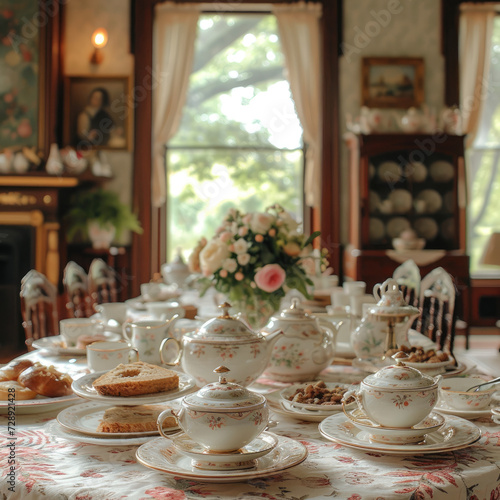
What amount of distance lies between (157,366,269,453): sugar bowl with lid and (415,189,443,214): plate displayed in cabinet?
17.7 ft

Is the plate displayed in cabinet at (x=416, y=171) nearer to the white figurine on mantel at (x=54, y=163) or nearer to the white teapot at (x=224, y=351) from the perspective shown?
the white figurine on mantel at (x=54, y=163)

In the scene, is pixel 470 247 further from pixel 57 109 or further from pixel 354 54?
pixel 57 109

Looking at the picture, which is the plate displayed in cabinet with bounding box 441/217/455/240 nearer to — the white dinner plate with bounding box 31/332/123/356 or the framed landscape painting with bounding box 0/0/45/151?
the framed landscape painting with bounding box 0/0/45/151

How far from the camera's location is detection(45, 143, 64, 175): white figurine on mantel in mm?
5891

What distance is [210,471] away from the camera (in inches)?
43.3

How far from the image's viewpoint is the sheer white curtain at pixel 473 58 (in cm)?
655

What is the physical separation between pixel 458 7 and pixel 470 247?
2262mm

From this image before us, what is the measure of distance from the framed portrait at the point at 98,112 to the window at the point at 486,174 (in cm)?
333

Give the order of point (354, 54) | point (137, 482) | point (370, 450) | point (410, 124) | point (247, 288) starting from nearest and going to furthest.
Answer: point (137, 482) < point (370, 450) < point (247, 288) < point (410, 124) < point (354, 54)

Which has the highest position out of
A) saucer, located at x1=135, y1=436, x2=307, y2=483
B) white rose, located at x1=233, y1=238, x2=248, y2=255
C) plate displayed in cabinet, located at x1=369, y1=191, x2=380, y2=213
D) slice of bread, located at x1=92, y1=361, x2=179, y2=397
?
plate displayed in cabinet, located at x1=369, y1=191, x2=380, y2=213

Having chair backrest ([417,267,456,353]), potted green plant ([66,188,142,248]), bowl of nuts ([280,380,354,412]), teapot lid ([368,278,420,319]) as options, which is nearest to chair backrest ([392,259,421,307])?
chair backrest ([417,267,456,353])

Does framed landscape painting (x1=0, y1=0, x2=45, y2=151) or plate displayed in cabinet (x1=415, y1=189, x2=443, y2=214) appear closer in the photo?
framed landscape painting (x1=0, y1=0, x2=45, y2=151)

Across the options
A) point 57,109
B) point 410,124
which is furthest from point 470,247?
point 57,109

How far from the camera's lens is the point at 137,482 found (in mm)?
1092
